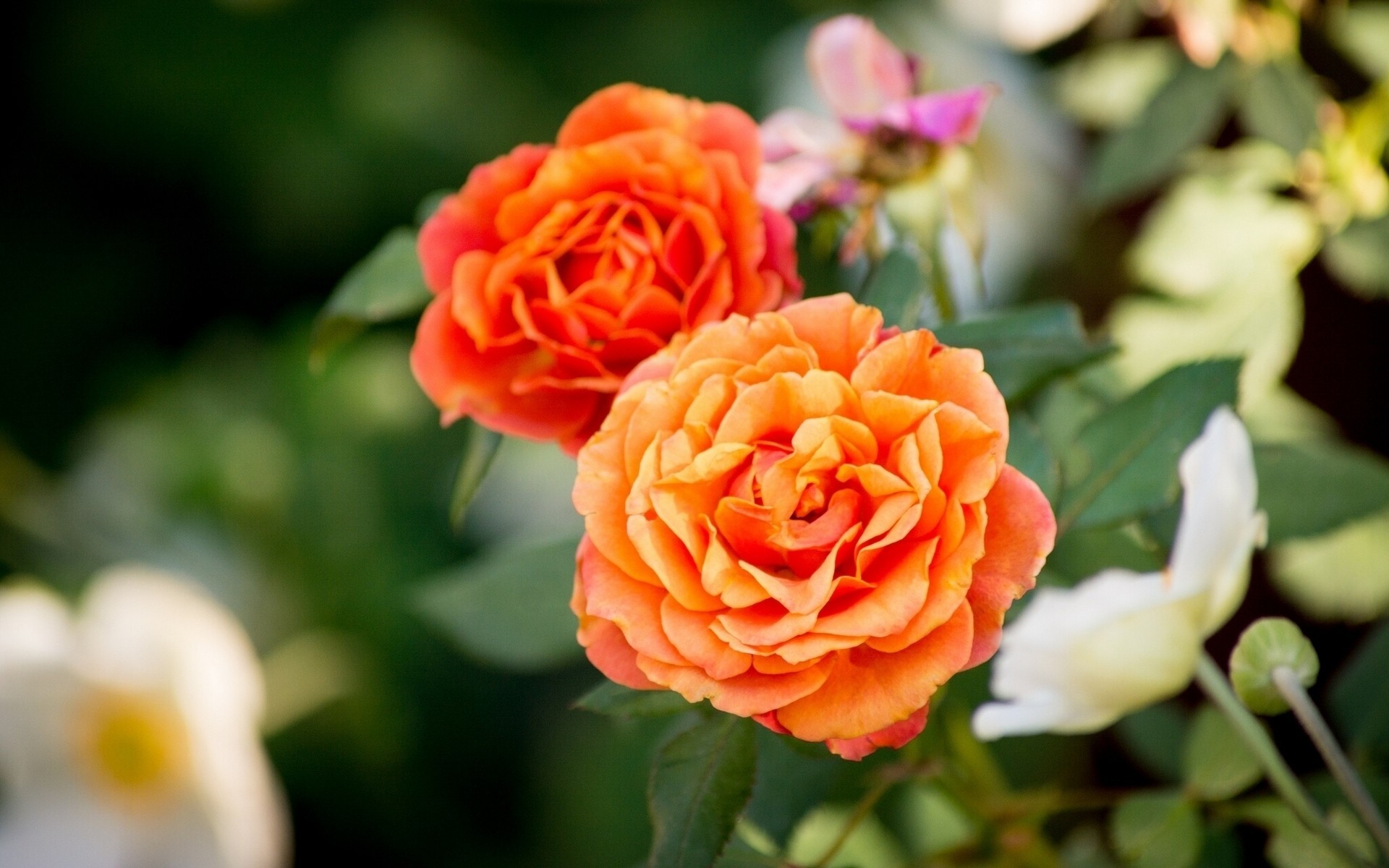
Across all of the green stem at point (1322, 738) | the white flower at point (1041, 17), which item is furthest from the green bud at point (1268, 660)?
the white flower at point (1041, 17)

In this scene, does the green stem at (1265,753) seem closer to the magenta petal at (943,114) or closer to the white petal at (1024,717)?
the white petal at (1024,717)

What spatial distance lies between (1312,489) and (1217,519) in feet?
0.64

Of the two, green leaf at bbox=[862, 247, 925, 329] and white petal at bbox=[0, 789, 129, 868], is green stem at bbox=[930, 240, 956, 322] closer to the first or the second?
green leaf at bbox=[862, 247, 925, 329]

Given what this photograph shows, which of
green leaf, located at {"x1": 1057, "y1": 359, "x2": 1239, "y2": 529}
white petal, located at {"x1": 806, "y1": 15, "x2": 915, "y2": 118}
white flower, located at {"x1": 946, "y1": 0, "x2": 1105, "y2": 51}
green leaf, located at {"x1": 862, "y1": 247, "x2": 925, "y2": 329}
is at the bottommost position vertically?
green leaf, located at {"x1": 1057, "y1": 359, "x2": 1239, "y2": 529}

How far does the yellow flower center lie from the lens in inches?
25.6

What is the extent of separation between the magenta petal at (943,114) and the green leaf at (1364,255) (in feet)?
0.61

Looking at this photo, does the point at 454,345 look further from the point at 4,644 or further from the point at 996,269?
the point at 996,269

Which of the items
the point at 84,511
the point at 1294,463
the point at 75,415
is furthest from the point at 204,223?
the point at 1294,463

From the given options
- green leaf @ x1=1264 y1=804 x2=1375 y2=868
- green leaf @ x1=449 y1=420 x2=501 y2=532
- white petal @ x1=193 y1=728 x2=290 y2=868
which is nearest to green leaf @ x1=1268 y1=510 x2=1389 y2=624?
green leaf @ x1=1264 y1=804 x2=1375 y2=868

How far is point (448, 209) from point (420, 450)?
606 mm

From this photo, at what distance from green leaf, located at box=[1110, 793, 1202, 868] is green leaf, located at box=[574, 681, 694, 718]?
6.2 inches

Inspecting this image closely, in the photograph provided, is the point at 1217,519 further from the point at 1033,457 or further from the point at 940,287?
the point at 940,287

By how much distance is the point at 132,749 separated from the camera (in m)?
0.67

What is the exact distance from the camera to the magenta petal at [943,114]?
371 millimetres
